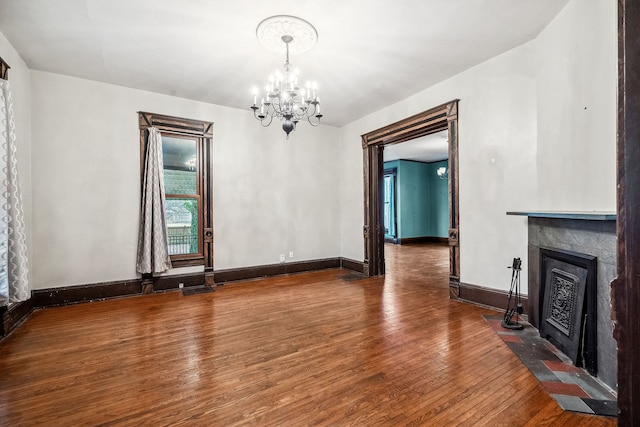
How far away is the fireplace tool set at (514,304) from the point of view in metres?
3.03

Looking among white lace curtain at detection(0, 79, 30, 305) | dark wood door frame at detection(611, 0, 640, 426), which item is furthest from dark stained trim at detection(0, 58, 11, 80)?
dark wood door frame at detection(611, 0, 640, 426)

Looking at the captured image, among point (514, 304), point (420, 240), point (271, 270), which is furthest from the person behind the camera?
point (420, 240)

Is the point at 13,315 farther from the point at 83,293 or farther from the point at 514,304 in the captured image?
the point at 514,304

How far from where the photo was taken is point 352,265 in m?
5.91

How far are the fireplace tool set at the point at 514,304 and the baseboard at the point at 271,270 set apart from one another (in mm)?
3347

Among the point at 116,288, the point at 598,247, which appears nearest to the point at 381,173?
the point at 598,247

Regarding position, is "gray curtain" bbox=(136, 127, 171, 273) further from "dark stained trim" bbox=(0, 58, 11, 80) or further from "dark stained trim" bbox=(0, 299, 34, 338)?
"dark stained trim" bbox=(0, 58, 11, 80)

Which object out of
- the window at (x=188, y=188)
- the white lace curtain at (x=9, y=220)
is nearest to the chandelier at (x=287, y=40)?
the window at (x=188, y=188)

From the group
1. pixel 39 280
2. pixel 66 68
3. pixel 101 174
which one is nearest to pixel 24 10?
pixel 66 68

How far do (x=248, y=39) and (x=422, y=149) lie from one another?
701 cm

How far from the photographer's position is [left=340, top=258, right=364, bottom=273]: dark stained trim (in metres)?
5.67

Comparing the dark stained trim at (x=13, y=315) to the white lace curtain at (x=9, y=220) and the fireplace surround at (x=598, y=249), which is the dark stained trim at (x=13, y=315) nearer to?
the white lace curtain at (x=9, y=220)

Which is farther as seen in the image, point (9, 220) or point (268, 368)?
point (9, 220)

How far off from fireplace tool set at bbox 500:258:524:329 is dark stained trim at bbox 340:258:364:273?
8.60 ft
